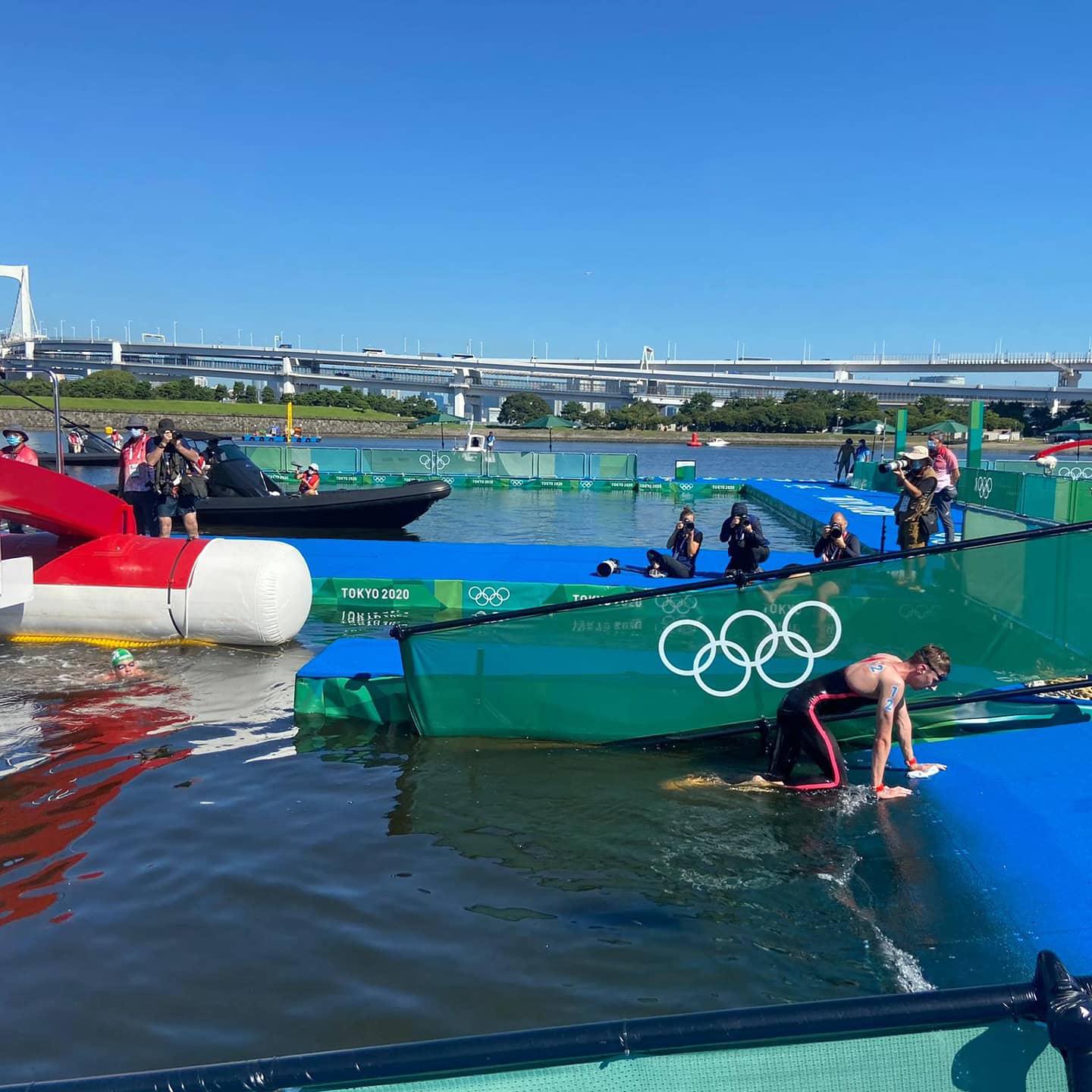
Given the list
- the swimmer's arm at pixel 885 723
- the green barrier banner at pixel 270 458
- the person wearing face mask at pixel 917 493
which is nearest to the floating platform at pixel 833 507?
the person wearing face mask at pixel 917 493

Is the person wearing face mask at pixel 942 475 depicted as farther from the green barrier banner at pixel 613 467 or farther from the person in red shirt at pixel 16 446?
the green barrier banner at pixel 613 467

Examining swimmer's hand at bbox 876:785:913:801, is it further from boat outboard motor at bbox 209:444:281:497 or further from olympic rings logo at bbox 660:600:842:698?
boat outboard motor at bbox 209:444:281:497

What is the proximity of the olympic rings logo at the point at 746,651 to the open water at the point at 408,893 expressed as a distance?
1.38ft

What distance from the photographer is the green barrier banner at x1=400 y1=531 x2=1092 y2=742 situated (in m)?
6.94

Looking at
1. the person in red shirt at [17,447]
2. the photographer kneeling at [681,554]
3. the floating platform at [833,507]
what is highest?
the person in red shirt at [17,447]

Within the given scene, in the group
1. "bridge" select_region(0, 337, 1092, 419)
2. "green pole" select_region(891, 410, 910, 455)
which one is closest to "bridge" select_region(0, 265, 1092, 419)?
"bridge" select_region(0, 337, 1092, 419)

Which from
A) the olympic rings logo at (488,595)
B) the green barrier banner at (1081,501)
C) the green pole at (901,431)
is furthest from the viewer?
the green pole at (901,431)

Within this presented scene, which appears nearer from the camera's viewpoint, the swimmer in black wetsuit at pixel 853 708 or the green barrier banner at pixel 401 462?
the swimmer in black wetsuit at pixel 853 708

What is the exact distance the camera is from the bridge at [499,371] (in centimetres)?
10700

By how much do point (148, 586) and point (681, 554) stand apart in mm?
7404

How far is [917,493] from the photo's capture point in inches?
547

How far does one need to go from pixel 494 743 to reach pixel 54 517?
21.4 feet

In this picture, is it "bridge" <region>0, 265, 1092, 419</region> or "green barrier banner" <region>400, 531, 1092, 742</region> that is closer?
"green barrier banner" <region>400, 531, 1092, 742</region>

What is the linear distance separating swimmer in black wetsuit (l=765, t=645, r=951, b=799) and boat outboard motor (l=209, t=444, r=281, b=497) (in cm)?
1586
